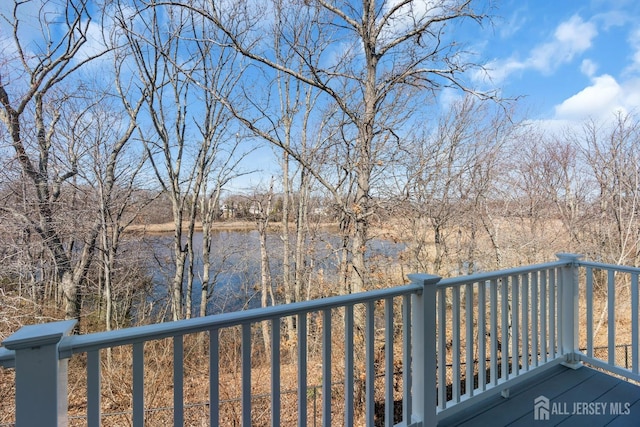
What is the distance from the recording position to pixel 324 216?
7793 millimetres

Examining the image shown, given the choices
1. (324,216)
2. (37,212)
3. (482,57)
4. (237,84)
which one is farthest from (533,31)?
(37,212)

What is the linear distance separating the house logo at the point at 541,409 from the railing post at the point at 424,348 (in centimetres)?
80

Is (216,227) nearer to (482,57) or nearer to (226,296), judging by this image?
(226,296)

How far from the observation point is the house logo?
2.11 metres

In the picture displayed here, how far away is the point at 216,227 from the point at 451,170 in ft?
21.6

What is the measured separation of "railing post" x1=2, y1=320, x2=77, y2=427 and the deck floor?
2.04 metres

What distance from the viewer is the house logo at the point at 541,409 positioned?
83.0 inches

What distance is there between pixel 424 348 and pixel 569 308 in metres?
1.78

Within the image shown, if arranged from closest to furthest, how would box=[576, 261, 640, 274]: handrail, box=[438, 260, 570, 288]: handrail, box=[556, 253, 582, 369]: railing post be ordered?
box=[438, 260, 570, 288]: handrail → box=[576, 261, 640, 274]: handrail → box=[556, 253, 582, 369]: railing post

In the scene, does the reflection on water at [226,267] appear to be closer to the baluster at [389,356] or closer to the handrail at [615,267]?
the handrail at [615,267]

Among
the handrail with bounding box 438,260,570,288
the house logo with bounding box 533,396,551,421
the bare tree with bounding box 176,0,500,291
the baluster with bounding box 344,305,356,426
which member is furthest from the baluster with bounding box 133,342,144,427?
the bare tree with bounding box 176,0,500,291

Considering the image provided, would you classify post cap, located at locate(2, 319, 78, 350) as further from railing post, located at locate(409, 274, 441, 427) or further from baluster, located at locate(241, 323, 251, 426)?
railing post, located at locate(409, 274, 441, 427)

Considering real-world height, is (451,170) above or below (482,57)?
below

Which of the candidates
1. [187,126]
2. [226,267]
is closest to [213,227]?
[226,267]
